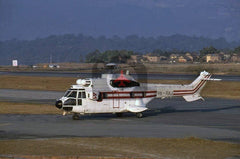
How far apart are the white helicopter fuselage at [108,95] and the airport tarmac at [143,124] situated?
797 mm

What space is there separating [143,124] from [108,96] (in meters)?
3.63

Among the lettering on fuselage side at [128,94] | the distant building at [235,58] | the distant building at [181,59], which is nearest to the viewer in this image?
the lettering on fuselage side at [128,94]

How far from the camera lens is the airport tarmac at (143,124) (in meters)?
24.5

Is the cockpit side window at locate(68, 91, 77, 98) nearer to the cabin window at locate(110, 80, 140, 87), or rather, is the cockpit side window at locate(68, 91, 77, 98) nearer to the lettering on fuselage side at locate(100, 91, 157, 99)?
the lettering on fuselage side at locate(100, 91, 157, 99)

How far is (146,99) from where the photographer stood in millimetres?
32688

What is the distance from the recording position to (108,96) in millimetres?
31047

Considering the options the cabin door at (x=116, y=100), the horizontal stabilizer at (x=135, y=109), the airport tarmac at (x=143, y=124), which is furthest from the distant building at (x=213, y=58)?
the cabin door at (x=116, y=100)

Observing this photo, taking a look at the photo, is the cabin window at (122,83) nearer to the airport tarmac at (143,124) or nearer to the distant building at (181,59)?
the airport tarmac at (143,124)

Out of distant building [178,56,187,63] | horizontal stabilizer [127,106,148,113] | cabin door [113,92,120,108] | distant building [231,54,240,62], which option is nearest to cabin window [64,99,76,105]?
cabin door [113,92,120,108]

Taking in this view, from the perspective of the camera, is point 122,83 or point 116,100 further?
point 122,83

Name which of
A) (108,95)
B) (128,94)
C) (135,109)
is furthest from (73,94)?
(135,109)

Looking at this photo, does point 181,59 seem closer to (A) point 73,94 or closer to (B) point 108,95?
(B) point 108,95

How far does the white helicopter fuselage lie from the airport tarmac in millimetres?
797

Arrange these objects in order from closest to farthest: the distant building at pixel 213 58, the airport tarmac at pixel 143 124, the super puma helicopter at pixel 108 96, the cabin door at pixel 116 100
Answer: the airport tarmac at pixel 143 124
the super puma helicopter at pixel 108 96
the cabin door at pixel 116 100
the distant building at pixel 213 58
